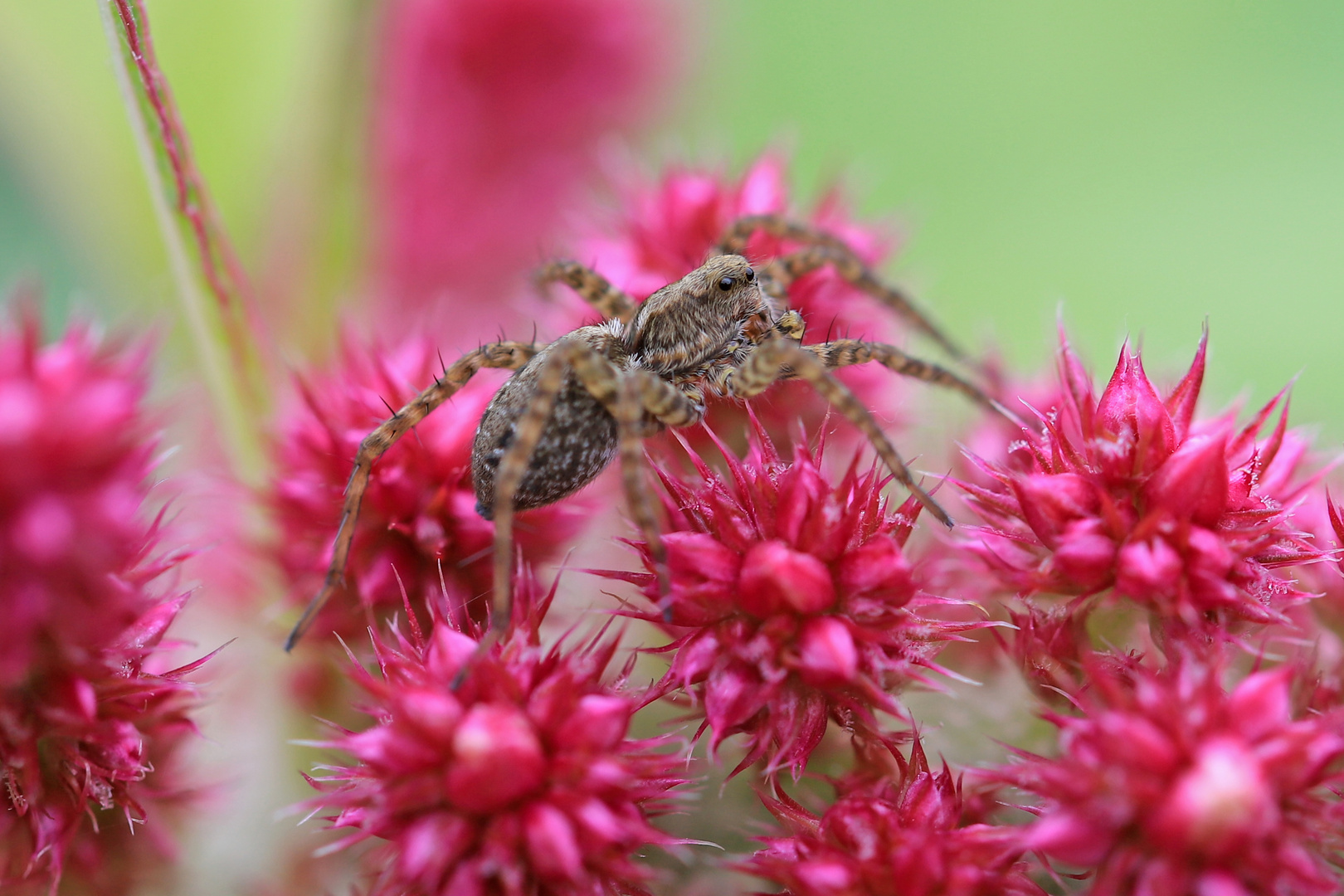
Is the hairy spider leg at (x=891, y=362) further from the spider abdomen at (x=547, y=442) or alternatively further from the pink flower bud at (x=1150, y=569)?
the pink flower bud at (x=1150, y=569)

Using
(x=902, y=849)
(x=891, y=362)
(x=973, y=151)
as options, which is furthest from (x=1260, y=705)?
(x=973, y=151)

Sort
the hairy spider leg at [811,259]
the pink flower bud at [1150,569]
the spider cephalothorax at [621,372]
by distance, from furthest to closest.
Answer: the hairy spider leg at [811,259], the spider cephalothorax at [621,372], the pink flower bud at [1150,569]

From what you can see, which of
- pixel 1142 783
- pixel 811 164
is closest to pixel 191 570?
pixel 1142 783

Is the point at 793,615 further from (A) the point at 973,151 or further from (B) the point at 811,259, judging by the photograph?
(A) the point at 973,151

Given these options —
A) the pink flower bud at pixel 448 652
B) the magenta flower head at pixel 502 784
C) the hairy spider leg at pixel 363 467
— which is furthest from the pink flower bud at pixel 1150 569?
the hairy spider leg at pixel 363 467

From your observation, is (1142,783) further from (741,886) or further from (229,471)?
(229,471)

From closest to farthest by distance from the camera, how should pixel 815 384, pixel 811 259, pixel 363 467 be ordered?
pixel 363 467, pixel 815 384, pixel 811 259

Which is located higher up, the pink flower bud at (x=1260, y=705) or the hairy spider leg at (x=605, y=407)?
the hairy spider leg at (x=605, y=407)
